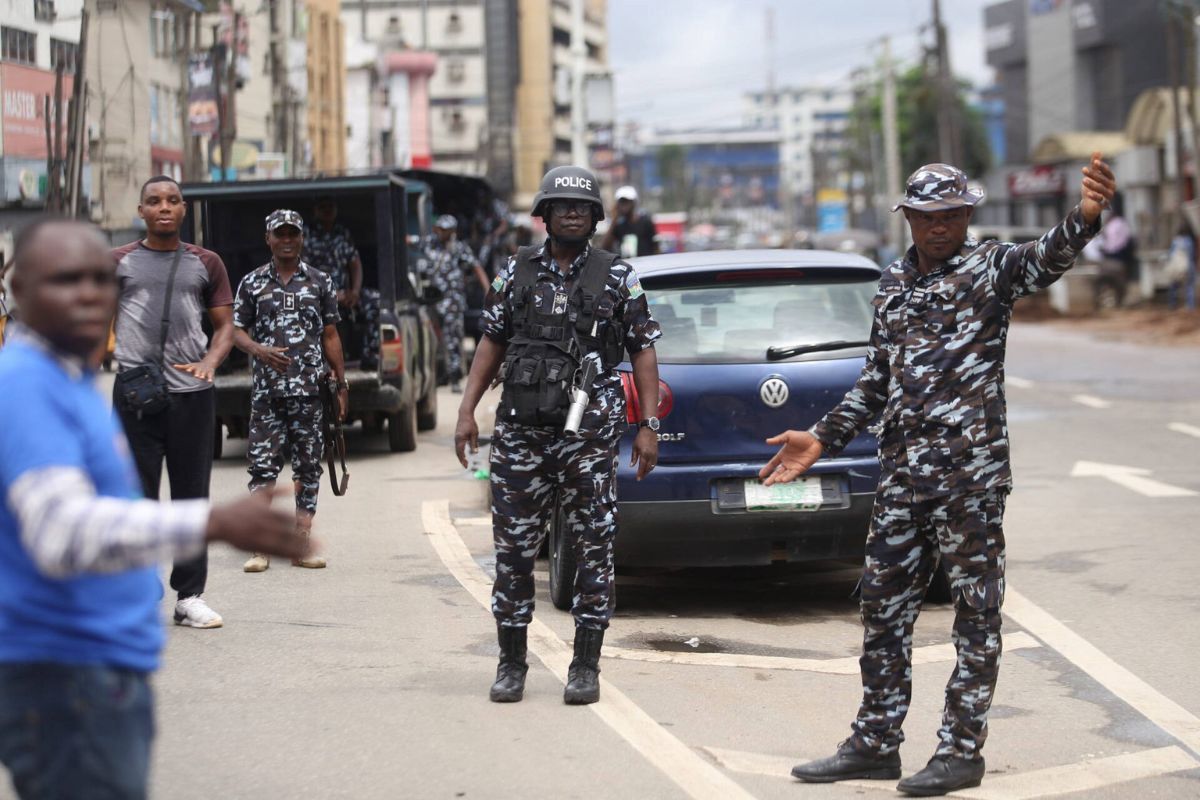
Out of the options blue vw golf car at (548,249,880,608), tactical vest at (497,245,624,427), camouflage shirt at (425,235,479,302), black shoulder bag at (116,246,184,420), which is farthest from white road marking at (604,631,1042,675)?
camouflage shirt at (425,235,479,302)

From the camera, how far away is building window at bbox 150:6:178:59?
24203mm

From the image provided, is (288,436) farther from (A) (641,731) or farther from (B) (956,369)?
(B) (956,369)

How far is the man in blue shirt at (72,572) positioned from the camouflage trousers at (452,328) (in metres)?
15.3

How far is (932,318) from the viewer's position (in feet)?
16.7

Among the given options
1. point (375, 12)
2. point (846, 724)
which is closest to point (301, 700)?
point (846, 724)

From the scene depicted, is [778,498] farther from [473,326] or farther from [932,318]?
[473,326]

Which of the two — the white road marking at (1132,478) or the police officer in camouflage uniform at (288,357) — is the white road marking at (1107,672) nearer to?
the police officer in camouflage uniform at (288,357)

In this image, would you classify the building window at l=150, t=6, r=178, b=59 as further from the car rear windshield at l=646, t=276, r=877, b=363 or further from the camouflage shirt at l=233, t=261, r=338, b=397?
the car rear windshield at l=646, t=276, r=877, b=363

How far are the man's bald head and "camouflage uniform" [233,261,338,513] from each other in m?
6.01

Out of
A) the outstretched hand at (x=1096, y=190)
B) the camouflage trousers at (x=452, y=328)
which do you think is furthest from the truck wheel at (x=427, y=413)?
the outstretched hand at (x=1096, y=190)

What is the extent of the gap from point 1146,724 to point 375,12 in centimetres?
10327

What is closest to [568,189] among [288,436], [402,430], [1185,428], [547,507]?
[547,507]

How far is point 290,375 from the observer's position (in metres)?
9.08

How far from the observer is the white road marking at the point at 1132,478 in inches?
465
